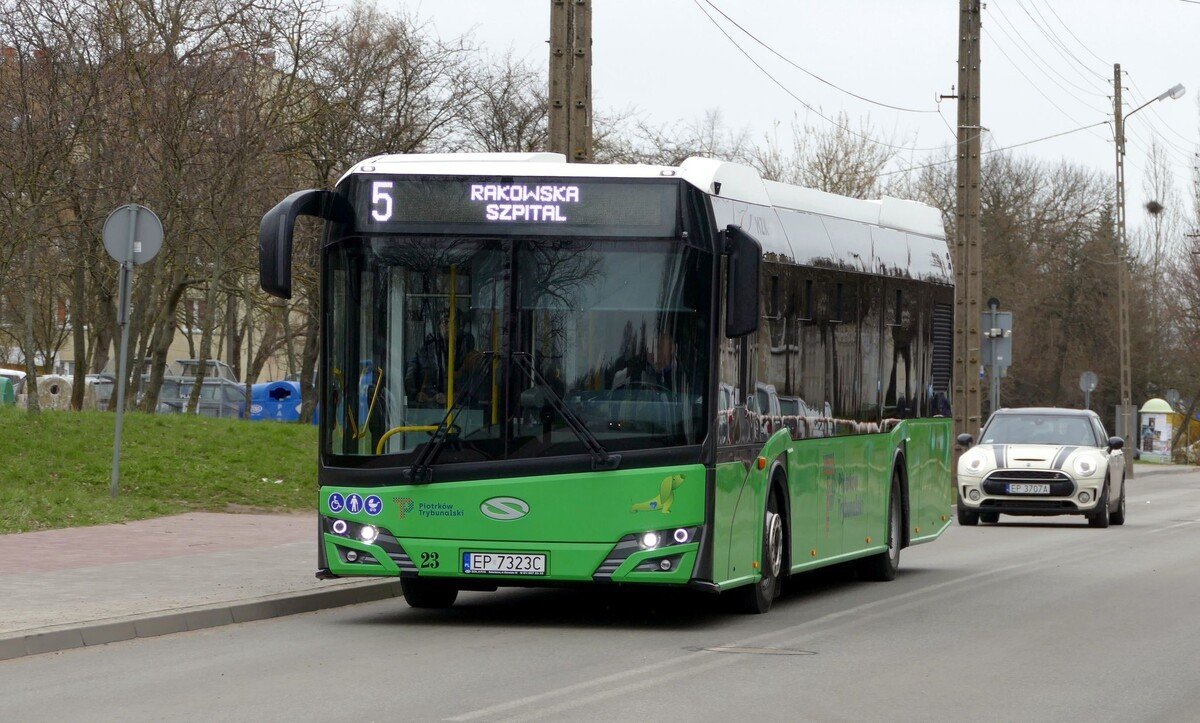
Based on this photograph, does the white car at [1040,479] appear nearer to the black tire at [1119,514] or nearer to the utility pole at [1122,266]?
the black tire at [1119,514]

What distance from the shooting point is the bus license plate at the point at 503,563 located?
1165cm

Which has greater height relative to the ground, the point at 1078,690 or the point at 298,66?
the point at 298,66

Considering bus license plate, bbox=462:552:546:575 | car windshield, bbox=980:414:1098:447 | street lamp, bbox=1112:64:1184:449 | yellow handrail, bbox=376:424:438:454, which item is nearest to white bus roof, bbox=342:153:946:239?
yellow handrail, bbox=376:424:438:454

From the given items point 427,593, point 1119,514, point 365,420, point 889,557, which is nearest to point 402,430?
point 365,420

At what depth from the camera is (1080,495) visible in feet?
85.5

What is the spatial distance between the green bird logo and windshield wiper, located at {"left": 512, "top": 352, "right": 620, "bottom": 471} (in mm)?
285

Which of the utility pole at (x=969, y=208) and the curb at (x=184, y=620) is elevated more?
the utility pole at (x=969, y=208)

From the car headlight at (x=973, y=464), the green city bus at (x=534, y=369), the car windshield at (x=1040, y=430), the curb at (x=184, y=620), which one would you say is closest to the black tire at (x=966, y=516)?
the car headlight at (x=973, y=464)

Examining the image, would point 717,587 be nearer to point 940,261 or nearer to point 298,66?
point 940,261

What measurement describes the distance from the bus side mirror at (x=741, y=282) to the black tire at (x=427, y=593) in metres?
3.03

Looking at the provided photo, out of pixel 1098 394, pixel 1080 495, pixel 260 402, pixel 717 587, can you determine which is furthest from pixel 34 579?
pixel 1098 394

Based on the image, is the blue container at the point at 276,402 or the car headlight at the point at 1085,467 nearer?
Result: the car headlight at the point at 1085,467

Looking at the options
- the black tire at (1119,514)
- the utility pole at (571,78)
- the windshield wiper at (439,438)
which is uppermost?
the utility pole at (571,78)

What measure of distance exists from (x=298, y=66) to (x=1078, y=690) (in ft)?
89.3
